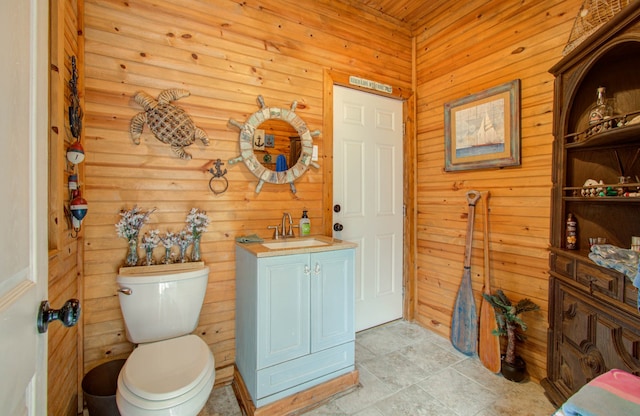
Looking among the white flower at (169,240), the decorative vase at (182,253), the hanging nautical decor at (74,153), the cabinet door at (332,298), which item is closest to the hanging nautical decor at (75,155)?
the hanging nautical decor at (74,153)

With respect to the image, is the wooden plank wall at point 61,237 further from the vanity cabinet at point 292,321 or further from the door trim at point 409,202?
the door trim at point 409,202

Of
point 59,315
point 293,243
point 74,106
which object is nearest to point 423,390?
point 293,243

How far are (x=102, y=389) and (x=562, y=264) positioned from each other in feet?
8.99

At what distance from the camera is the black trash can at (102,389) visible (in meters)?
1.47

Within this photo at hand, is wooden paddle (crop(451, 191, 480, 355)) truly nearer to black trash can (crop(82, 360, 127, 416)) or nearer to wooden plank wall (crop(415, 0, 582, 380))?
wooden plank wall (crop(415, 0, 582, 380))

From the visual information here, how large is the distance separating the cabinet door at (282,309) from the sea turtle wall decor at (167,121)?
97 cm

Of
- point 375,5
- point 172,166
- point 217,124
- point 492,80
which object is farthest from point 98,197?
point 492,80

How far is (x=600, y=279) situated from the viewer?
1391 millimetres

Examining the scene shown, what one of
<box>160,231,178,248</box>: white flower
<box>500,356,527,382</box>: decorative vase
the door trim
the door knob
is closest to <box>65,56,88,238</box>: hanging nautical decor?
<box>160,231,178,248</box>: white flower

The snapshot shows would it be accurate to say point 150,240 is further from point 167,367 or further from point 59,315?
point 59,315
